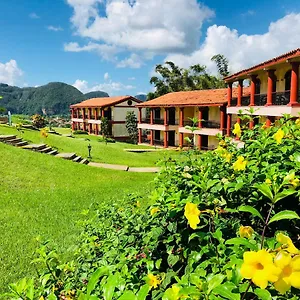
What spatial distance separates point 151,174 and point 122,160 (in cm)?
398

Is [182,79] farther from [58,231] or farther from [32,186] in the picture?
[58,231]

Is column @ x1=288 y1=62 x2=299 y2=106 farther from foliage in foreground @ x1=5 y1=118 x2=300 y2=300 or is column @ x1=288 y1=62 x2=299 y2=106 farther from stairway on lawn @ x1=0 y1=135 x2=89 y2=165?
foliage in foreground @ x1=5 y1=118 x2=300 y2=300

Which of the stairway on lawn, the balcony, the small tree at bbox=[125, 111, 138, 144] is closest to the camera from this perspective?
the stairway on lawn

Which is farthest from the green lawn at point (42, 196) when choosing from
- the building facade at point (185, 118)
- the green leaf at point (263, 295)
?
the building facade at point (185, 118)

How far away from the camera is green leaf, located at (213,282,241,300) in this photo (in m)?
1.03

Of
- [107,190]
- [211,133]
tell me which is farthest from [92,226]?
[211,133]

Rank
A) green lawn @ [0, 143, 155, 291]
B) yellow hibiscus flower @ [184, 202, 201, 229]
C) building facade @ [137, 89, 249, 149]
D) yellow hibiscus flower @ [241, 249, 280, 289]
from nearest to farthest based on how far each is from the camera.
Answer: yellow hibiscus flower @ [241, 249, 280, 289] → yellow hibiscus flower @ [184, 202, 201, 229] → green lawn @ [0, 143, 155, 291] → building facade @ [137, 89, 249, 149]

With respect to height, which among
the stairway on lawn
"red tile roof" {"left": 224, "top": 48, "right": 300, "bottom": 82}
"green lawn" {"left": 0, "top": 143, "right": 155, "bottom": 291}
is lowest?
"green lawn" {"left": 0, "top": 143, "right": 155, "bottom": 291}

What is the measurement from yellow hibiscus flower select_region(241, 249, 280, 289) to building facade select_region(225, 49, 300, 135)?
11.3 m

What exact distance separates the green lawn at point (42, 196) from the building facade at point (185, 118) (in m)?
11.7

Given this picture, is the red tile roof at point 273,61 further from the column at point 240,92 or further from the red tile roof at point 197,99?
the red tile roof at point 197,99

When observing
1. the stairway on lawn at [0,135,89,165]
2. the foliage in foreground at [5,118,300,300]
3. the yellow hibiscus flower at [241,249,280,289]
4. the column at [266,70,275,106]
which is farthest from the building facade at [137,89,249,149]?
the yellow hibiscus flower at [241,249,280,289]

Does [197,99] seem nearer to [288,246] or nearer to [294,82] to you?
[294,82]

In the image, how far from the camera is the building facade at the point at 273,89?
1377 cm
